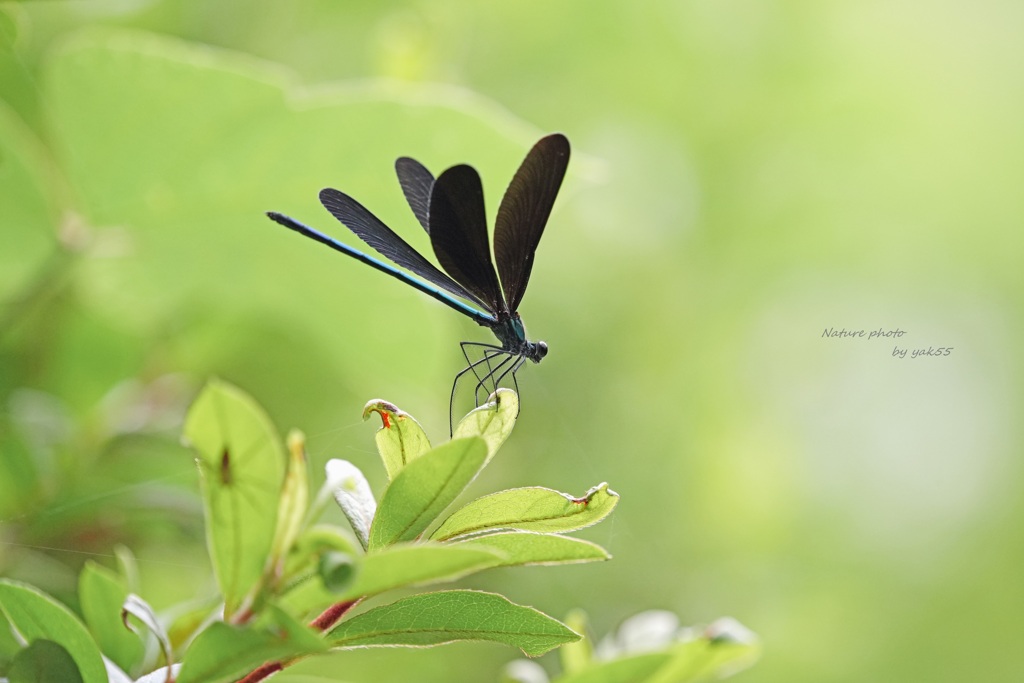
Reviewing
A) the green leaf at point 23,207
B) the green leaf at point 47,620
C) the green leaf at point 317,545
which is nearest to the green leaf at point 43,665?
the green leaf at point 47,620

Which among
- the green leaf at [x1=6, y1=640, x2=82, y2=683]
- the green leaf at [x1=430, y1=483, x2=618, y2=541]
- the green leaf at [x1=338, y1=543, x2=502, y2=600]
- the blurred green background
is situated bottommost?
the green leaf at [x1=6, y1=640, x2=82, y2=683]

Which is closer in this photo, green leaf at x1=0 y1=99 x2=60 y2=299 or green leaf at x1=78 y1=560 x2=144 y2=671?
green leaf at x1=78 y1=560 x2=144 y2=671

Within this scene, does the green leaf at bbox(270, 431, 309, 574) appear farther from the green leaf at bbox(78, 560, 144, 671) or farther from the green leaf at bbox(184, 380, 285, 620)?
the green leaf at bbox(78, 560, 144, 671)

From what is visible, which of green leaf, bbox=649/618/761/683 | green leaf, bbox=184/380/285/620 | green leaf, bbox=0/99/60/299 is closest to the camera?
green leaf, bbox=184/380/285/620

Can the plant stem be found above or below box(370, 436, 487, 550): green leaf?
below

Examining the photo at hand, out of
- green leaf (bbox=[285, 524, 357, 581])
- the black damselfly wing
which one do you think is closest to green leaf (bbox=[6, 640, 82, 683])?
green leaf (bbox=[285, 524, 357, 581])

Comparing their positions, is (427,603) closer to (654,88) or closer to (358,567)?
(358,567)

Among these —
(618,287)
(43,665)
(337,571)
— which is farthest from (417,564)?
(618,287)

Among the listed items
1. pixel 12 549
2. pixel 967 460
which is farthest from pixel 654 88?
pixel 12 549
